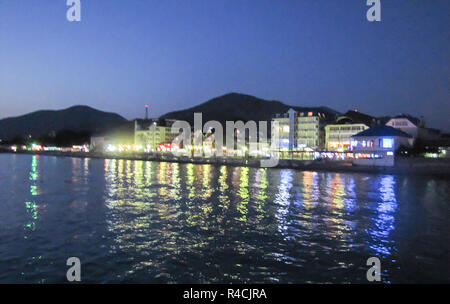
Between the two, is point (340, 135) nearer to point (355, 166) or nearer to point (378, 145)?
point (378, 145)

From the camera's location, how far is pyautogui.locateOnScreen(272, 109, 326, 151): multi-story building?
285ft

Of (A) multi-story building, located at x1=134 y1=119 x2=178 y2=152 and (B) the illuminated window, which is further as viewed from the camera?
(A) multi-story building, located at x1=134 y1=119 x2=178 y2=152

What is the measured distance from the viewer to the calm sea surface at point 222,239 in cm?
995

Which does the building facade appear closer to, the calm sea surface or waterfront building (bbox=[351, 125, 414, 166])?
waterfront building (bbox=[351, 125, 414, 166])

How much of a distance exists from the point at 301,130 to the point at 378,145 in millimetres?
33409

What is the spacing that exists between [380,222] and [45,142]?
20815 cm

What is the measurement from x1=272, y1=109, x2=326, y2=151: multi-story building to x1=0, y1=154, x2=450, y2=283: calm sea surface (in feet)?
208

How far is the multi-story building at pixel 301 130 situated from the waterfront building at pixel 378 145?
26959 millimetres

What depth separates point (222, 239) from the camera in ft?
44.4

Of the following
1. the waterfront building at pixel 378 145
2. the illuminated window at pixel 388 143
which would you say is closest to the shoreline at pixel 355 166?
the waterfront building at pixel 378 145
